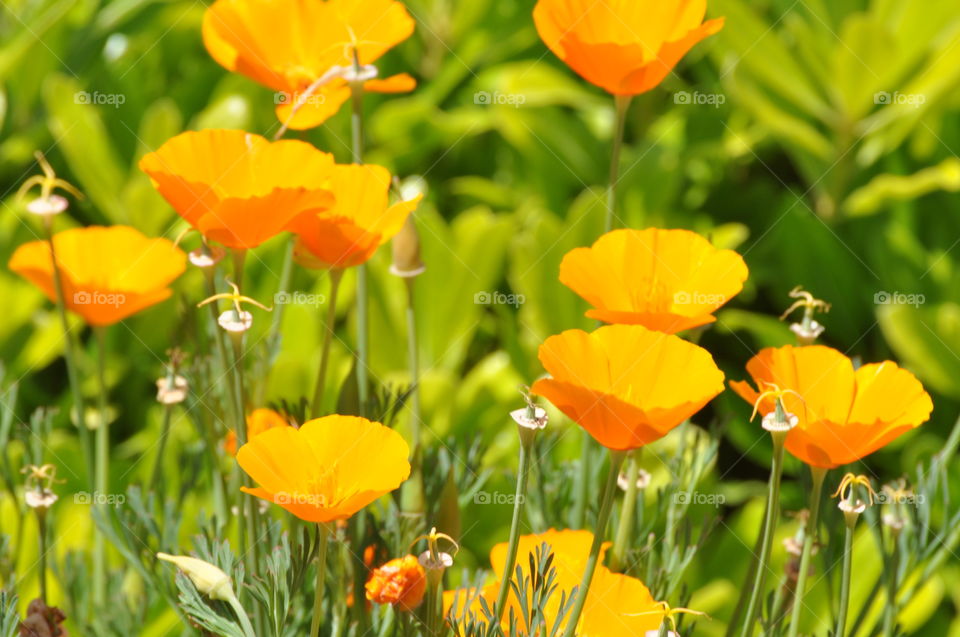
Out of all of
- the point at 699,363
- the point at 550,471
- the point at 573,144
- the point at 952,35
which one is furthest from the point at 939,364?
the point at 699,363

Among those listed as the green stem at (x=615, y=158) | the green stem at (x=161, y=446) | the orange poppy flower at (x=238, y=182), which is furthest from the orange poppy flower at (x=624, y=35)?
the green stem at (x=161, y=446)

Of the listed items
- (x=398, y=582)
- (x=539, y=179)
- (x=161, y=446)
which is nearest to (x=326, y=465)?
(x=398, y=582)

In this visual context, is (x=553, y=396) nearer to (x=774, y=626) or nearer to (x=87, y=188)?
(x=774, y=626)

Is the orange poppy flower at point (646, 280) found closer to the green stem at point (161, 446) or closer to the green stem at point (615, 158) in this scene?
the green stem at point (615, 158)

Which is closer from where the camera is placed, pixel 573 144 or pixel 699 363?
pixel 699 363

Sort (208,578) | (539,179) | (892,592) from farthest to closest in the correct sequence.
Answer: (539,179)
(892,592)
(208,578)

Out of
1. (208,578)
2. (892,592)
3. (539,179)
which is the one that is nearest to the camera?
(208,578)

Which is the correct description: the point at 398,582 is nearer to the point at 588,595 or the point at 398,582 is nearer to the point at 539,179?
the point at 588,595
